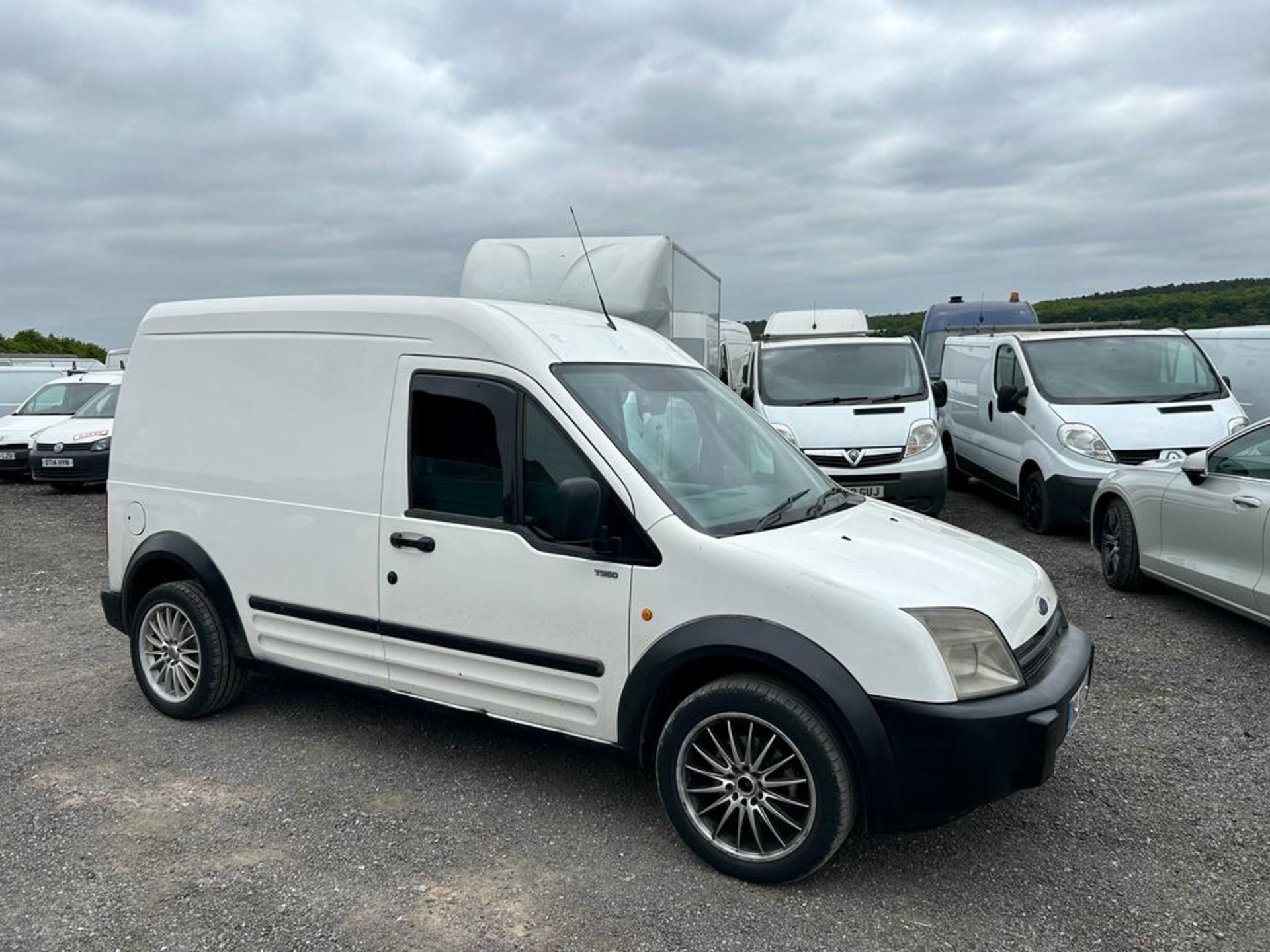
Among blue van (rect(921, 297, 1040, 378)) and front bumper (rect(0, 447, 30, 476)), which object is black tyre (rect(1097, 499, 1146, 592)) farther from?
front bumper (rect(0, 447, 30, 476))

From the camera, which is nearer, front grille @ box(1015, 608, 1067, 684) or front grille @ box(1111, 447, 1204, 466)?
front grille @ box(1015, 608, 1067, 684)

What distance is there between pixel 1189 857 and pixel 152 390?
193 inches

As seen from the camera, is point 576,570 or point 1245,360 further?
point 1245,360

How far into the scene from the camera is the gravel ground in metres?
3.10

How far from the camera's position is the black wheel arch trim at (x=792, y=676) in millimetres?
3078

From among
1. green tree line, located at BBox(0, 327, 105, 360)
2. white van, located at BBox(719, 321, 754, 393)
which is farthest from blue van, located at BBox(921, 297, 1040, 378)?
green tree line, located at BBox(0, 327, 105, 360)

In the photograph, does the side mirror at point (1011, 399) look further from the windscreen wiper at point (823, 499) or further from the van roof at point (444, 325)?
the van roof at point (444, 325)

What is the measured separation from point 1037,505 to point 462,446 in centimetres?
730

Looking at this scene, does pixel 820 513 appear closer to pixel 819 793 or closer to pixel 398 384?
pixel 819 793

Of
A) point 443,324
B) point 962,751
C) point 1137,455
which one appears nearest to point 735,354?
point 1137,455

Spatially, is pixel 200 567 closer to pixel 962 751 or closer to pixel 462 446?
pixel 462 446

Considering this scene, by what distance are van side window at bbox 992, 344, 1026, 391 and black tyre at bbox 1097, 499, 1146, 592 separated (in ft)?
9.47

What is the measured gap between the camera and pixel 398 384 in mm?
4070

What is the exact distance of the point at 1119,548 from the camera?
23.4ft
